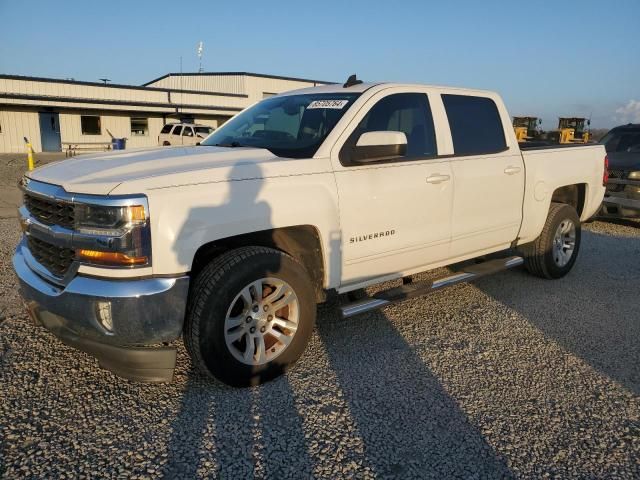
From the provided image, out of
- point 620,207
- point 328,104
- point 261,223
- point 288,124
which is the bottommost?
point 620,207

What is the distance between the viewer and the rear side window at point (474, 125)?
14.9 ft

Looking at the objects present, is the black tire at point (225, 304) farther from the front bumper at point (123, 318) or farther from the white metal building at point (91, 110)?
the white metal building at point (91, 110)

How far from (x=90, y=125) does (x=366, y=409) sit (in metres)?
33.5

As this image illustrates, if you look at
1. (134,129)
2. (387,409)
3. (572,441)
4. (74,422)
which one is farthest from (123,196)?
(134,129)

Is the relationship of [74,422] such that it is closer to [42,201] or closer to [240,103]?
[42,201]

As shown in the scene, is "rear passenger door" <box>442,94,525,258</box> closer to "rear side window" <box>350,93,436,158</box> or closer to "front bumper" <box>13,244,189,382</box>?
"rear side window" <box>350,93,436,158</box>

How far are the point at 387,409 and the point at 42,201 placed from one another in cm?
250

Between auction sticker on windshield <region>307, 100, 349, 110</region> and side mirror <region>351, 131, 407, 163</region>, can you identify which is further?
auction sticker on windshield <region>307, 100, 349, 110</region>

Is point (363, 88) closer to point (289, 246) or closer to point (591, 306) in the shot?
point (289, 246)

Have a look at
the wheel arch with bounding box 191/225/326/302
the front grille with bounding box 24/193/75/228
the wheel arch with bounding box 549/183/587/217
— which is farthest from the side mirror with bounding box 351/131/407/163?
the wheel arch with bounding box 549/183/587/217

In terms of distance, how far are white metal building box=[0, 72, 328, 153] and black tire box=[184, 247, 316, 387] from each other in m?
29.3

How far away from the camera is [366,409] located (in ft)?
Answer: 10.1

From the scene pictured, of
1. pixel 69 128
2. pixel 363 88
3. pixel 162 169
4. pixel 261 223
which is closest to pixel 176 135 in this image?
pixel 69 128

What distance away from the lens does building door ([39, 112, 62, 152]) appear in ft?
100
